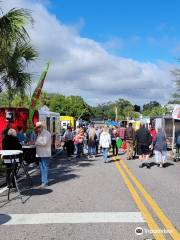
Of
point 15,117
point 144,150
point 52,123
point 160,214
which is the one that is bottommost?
point 160,214

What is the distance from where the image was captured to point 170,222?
7848mm

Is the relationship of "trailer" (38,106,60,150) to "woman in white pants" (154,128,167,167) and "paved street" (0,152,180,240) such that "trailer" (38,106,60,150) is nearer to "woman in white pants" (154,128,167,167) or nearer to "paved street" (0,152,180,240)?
"woman in white pants" (154,128,167,167)

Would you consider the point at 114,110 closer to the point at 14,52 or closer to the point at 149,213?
the point at 14,52

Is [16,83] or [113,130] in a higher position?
[16,83]

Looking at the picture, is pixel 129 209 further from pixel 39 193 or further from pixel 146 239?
pixel 39 193

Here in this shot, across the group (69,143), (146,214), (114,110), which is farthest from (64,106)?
(146,214)

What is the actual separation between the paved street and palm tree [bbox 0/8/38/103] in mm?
4346

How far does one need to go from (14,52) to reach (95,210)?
951 centimetres

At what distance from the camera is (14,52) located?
16906 millimetres

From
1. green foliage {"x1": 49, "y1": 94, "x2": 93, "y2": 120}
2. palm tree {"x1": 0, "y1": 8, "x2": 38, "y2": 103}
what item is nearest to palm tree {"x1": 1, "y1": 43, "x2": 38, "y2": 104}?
palm tree {"x1": 0, "y1": 8, "x2": 38, "y2": 103}

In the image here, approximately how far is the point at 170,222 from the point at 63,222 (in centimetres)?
181

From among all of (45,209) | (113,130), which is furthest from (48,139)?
(113,130)

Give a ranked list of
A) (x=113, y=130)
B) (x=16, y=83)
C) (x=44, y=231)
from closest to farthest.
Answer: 1. (x=44, y=231)
2. (x=16, y=83)
3. (x=113, y=130)

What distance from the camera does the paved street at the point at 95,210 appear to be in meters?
7.12
